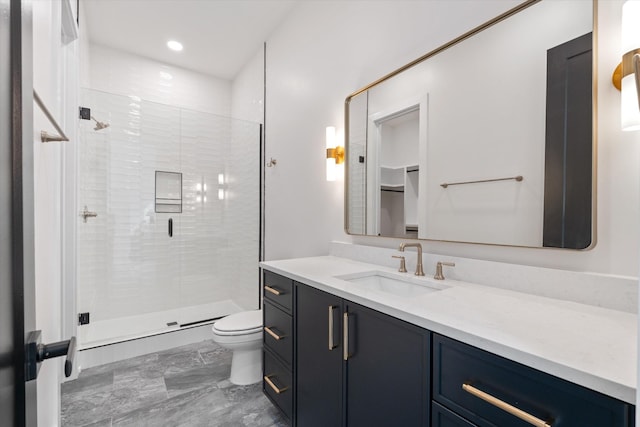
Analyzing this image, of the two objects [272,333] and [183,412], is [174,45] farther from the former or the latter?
[183,412]

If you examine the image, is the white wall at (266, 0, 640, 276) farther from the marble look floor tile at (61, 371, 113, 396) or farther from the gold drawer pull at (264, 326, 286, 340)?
the marble look floor tile at (61, 371, 113, 396)

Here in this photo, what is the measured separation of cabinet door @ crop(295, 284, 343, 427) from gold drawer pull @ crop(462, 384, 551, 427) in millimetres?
556

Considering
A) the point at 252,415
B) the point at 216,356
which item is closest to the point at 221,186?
Result: the point at 216,356

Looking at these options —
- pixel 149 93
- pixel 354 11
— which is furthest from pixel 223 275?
pixel 354 11

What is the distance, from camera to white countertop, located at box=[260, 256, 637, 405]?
0.59m

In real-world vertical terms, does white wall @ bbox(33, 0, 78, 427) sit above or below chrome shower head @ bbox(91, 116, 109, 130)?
below

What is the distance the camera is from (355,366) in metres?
1.15

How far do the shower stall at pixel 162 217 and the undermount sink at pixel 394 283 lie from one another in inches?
72.2

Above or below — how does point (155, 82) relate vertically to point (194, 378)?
above

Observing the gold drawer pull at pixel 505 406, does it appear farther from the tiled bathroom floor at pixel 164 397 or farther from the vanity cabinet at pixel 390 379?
the tiled bathroom floor at pixel 164 397

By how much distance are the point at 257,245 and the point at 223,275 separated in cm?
70

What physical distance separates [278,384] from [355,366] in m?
0.75

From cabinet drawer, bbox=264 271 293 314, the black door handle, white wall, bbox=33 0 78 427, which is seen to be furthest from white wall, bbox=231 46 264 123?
the black door handle

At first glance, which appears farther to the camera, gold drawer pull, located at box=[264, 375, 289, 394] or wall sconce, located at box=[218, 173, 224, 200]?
wall sconce, located at box=[218, 173, 224, 200]
